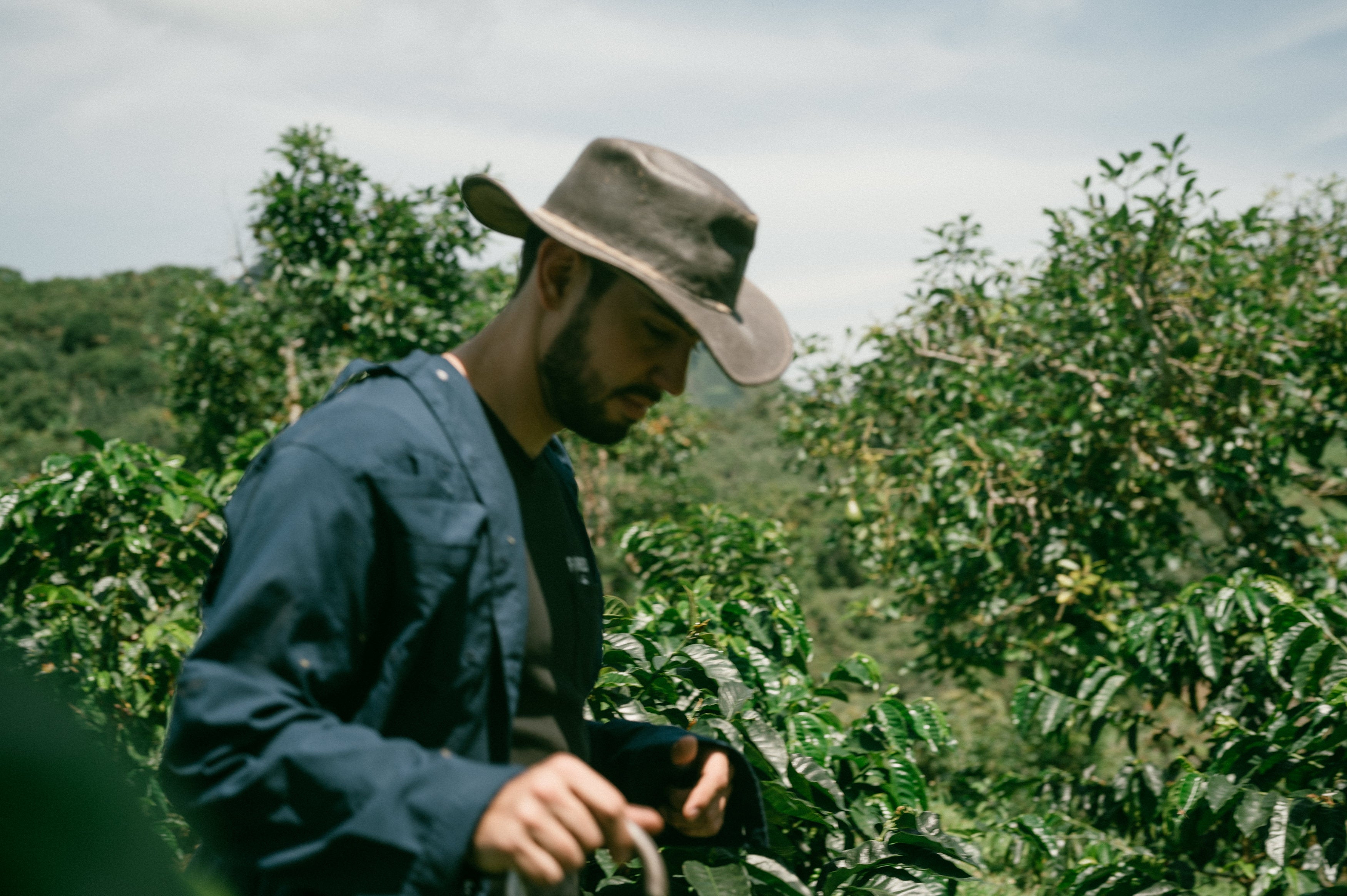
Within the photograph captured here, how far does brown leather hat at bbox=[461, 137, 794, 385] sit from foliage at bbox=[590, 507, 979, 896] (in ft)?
2.86

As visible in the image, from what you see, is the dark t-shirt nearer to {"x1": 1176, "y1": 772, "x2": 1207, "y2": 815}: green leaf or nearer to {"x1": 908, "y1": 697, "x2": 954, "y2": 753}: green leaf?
{"x1": 908, "y1": 697, "x2": 954, "y2": 753}: green leaf

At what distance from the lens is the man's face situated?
1193 mm

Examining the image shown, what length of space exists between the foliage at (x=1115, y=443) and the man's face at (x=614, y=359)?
3.97m

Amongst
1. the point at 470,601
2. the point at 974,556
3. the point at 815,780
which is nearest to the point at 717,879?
the point at 815,780

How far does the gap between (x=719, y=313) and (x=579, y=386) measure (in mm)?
205

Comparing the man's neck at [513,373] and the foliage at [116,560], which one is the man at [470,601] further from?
the foliage at [116,560]

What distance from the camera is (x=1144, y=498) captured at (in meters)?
5.32

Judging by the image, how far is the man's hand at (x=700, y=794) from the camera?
1339mm

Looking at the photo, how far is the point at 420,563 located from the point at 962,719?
11321 mm

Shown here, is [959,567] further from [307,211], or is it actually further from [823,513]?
[823,513]

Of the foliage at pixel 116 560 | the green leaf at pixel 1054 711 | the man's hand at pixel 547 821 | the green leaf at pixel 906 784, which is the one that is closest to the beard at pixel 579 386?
the man's hand at pixel 547 821

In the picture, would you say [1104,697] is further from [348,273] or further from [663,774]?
[348,273]

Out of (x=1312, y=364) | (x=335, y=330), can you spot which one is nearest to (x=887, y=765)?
(x=1312, y=364)

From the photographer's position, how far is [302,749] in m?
0.87
